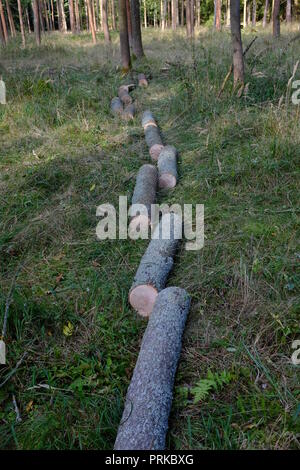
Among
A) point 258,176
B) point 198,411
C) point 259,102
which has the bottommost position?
point 198,411

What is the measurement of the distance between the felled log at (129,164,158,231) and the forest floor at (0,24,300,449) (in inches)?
9.1

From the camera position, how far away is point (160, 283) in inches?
121

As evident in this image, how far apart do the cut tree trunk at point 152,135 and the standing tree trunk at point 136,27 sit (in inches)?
271

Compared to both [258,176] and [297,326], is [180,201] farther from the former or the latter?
[297,326]

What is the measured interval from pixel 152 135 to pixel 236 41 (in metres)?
2.25

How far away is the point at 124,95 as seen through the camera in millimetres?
8875

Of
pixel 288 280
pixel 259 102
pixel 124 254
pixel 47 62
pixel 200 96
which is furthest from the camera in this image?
pixel 47 62

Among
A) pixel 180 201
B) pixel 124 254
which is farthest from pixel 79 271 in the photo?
pixel 180 201

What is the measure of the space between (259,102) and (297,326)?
4.57m

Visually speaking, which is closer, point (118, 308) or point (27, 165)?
point (118, 308)

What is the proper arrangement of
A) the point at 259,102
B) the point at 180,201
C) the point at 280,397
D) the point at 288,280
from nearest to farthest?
the point at 280,397 → the point at 288,280 → the point at 180,201 → the point at 259,102

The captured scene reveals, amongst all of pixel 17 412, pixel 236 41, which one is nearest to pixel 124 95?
pixel 236 41

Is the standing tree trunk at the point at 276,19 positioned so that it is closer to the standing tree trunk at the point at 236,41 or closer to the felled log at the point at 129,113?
the standing tree trunk at the point at 236,41

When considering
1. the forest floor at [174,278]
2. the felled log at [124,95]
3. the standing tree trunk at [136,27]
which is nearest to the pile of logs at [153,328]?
the forest floor at [174,278]
